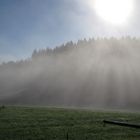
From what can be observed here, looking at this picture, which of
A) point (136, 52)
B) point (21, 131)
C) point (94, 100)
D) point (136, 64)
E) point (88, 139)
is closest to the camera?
point (88, 139)

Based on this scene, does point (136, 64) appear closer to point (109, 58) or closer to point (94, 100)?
point (109, 58)

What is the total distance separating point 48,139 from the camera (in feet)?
76.2

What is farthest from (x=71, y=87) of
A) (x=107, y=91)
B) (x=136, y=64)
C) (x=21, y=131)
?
(x=21, y=131)

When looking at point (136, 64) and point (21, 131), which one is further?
point (136, 64)

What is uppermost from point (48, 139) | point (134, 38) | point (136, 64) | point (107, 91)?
point (134, 38)

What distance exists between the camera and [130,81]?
156m

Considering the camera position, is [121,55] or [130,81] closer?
[130,81]

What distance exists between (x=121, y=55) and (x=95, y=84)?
29550 mm

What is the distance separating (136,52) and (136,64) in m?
15.9

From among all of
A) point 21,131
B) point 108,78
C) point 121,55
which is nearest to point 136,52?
point 121,55

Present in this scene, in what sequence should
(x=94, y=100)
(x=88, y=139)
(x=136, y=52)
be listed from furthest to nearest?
(x=136, y=52) < (x=94, y=100) < (x=88, y=139)

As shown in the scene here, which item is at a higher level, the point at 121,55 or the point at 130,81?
the point at 121,55

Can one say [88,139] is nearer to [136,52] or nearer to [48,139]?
[48,139]

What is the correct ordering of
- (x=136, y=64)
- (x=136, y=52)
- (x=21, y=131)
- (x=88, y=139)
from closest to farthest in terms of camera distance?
(x=88, y=139) → (x=21, y=131) → (x=136, y=64) → (x=136, y=52)
